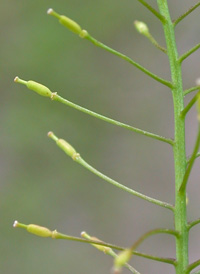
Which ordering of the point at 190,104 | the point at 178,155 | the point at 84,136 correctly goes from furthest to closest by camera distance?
1. the point at 84,136
2. the point at 178,155
3. the point at 190,104

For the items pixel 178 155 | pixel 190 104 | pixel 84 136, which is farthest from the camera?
pixel 84 136

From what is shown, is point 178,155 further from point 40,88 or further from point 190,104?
point 40,88

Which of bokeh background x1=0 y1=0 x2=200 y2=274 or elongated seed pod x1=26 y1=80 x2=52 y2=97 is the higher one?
bokeh background x1=0 y1=0 x2=200 y2=274

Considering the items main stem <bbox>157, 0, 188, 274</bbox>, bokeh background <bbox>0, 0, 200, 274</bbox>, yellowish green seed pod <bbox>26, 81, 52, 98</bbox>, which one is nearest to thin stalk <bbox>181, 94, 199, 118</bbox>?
main stem <bbox>157, 0, 188, 274</bbox>

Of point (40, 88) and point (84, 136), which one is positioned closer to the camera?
point (40, 88)

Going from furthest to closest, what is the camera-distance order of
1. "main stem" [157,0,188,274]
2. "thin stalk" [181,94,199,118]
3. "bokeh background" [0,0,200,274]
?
"bokeh background" [0,0,200,274] → "main stem" [157,0,188,274] → "thin stalk" [181,94,199,118]

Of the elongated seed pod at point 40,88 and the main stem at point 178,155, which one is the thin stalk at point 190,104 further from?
the elongated seed pod at point 40,88

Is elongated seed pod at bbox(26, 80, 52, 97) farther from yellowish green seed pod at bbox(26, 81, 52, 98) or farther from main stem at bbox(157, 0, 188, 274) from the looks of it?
main stem at bbox(157, 0, 188, 274)

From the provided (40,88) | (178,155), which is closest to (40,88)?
(40,88)
